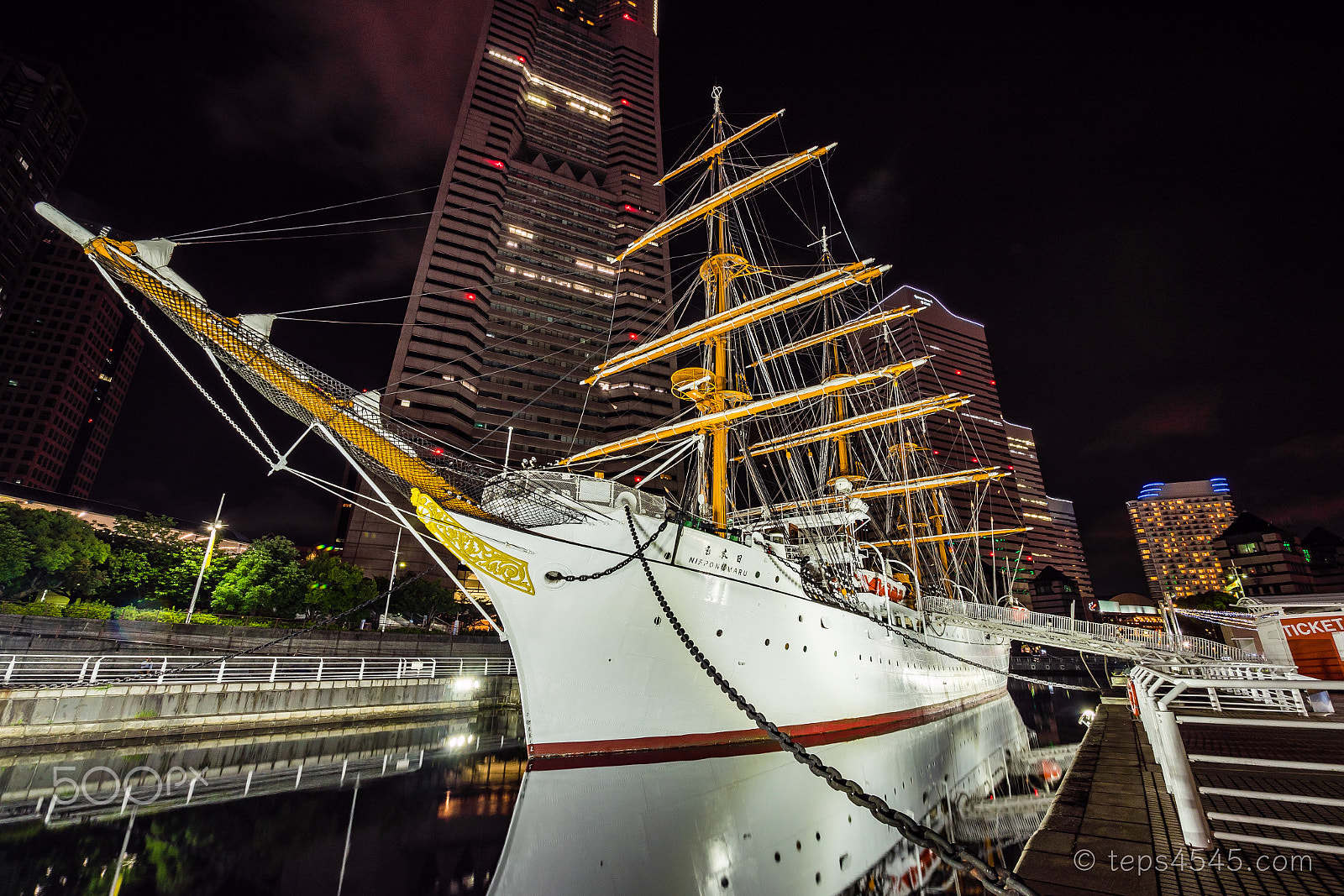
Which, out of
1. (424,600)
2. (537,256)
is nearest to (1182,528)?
(537,256)

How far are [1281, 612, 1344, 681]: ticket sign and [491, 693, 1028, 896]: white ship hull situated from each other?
11.6m

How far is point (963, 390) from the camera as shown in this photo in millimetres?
111062

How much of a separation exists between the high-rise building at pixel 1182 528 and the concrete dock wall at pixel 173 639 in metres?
181

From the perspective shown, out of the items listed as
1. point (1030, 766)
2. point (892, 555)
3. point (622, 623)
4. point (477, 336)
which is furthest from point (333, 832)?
point (477, 336)

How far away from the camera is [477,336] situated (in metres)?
63.8

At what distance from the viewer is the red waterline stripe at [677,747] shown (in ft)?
32.0

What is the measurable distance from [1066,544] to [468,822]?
535ft

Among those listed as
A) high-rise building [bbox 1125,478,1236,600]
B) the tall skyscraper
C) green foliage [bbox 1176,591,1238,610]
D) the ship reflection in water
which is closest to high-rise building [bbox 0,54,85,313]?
the ship reflection in water

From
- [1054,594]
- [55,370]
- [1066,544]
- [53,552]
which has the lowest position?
[53,552]

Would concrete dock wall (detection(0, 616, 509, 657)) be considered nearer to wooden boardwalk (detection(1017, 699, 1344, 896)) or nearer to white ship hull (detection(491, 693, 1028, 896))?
white ship hull (detection(491, 693, 1028, 896))

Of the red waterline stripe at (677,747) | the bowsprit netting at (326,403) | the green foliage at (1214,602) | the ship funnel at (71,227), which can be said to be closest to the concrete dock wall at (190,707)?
the red waterline stripe at (677,747)

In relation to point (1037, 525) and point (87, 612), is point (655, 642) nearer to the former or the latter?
point (87, 612)

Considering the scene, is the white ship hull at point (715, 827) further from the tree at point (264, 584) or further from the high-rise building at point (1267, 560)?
the high-rise building at point (1267, 560)

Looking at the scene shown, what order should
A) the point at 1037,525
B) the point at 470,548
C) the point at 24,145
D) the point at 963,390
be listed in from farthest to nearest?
the point at 1037,525
the point at 963,390
the point at 24,145
the point at 470,548
